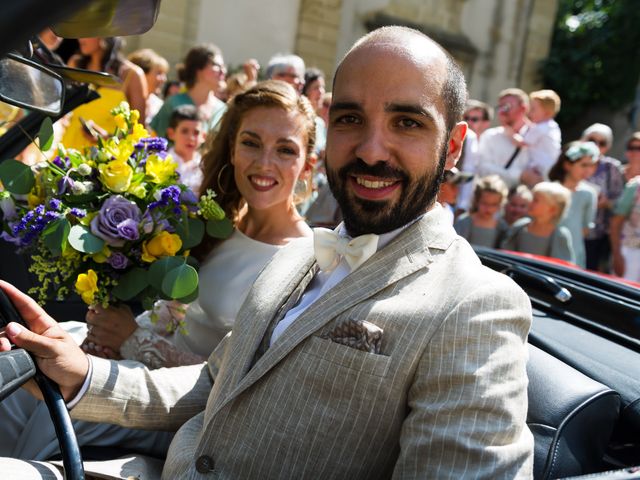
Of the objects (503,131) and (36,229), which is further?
(503,131)

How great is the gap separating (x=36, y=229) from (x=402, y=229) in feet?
3.85

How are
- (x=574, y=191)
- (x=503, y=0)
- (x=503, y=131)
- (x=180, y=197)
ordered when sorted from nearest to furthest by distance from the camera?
(x=180, y=197)
(x=574, y=191)
(x=503, y=131)
(x=503, y=0)

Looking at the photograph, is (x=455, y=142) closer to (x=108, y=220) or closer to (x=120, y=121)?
(x=108, y=220)

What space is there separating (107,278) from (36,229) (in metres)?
0.26

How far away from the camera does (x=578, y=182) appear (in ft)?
22.5

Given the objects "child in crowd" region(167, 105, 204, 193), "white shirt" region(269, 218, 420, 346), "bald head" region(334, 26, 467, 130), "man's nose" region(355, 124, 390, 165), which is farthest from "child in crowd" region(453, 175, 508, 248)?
Answer: "man's nose" region(355, 124, 390, 165)

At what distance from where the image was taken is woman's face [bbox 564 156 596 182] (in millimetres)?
6668

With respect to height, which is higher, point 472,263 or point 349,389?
point 472,263

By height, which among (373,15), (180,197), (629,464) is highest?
(373,15)

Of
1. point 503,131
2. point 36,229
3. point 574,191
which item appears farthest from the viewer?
point 503,131

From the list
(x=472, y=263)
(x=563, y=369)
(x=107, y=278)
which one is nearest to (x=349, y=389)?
(x=472, y=263)

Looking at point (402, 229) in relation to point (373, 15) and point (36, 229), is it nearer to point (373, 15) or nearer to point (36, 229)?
point (36, 229)

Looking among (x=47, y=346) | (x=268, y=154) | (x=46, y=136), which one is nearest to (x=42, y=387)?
(x=47, y=346)

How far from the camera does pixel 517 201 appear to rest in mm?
6223
